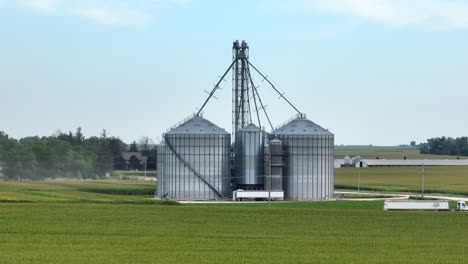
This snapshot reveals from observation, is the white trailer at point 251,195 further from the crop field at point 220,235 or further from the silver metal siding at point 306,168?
the crop field at point 220,235

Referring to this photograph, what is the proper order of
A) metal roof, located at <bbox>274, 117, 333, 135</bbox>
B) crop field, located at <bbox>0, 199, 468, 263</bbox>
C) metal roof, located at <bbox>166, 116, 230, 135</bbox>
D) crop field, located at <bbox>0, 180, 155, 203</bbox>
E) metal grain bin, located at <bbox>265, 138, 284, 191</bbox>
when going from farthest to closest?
metal roof, located at <bbox>274, 117, 333, 135</bbox>, metal roof, located at <bbox>166, 116, 230, 135</bbox>, metal grain bin, located at <bbox>265, 138, 284, 191</bbox>, crop field, located at <bbox>0, 180, 155, 203</bbox>, crop field, located at <bbox>0, 199, 468, 263</bbox>

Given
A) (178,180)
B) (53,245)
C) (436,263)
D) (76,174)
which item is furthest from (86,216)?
(76,174)

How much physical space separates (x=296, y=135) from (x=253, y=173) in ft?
22.8

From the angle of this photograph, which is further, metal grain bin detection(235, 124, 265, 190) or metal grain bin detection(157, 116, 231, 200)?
metal grain bin detection(235, 124, 265, 190)

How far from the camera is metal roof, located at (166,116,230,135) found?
12319cm

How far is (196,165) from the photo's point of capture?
12219 centimetres

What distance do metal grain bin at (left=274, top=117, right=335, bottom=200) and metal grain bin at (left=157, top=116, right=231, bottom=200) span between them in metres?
7.15

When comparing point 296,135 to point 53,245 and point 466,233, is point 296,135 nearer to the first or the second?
point 466,233

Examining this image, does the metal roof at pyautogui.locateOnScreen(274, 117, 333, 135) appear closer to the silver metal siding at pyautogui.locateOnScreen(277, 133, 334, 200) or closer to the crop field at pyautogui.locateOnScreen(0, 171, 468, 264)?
the silver metal siding at pyautogui.locateOnScreen(277, 133, 334, 200)

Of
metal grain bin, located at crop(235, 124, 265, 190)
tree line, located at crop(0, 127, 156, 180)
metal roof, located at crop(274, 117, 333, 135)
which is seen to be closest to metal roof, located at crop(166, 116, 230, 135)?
metal grain bin, located at crop(235, 124, 265, 190)

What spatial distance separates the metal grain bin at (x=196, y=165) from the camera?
12156 centimetres

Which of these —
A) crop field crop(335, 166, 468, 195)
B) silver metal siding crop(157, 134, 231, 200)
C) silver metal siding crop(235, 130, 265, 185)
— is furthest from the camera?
crop field crop(335, 166, 468, 195)

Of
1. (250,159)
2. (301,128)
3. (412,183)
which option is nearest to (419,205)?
(250,159)

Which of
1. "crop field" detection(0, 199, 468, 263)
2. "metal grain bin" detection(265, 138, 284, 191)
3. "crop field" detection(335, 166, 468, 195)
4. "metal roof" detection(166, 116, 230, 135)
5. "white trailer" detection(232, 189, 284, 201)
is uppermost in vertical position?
"metal roof" detection(166, 116, 230, 135)
